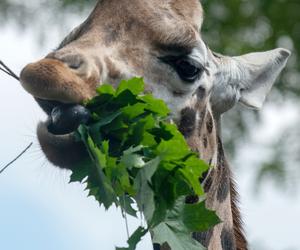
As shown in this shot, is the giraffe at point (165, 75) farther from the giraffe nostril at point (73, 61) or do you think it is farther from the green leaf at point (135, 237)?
the green leaf at point (135, 237)

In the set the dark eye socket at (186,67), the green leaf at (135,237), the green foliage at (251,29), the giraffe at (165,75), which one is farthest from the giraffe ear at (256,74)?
the green foliage at (251,29)

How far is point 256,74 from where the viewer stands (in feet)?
27.1

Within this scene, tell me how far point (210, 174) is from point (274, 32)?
8.75 metres

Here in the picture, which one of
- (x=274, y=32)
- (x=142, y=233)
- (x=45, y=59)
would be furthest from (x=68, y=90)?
(x=274, y=32)

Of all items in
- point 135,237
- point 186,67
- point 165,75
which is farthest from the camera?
point 186,67

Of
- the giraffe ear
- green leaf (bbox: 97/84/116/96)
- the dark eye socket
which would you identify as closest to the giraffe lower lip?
green leaf (bbox: 97/84/116/96)

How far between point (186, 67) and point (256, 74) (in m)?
0.98

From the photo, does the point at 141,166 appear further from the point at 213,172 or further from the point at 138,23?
the point at 213,172

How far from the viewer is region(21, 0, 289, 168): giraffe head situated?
6512 millimetres

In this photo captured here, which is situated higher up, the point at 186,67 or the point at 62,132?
the point at 62,132

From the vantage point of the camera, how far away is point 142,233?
613 cm

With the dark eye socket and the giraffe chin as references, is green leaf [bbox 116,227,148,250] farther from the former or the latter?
the dark eye socket

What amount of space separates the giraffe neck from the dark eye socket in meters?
0.17

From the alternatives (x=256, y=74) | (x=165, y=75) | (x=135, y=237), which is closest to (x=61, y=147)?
(x=135, y=237)
